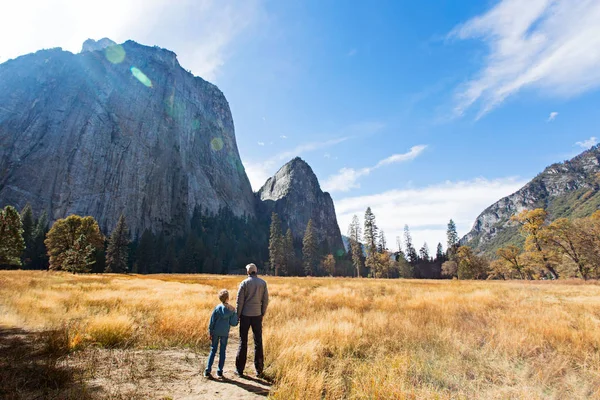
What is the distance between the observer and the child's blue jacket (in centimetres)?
587

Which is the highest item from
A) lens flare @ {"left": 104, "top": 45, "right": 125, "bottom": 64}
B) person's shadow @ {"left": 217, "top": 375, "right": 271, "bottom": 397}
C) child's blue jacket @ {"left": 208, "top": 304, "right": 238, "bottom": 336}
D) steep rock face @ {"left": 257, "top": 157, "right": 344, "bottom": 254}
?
lens flare @ {"left": 104, "top": 45, "right": 125, "bottom": 64}

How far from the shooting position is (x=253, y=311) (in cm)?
599

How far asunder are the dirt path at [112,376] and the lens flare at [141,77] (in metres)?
145

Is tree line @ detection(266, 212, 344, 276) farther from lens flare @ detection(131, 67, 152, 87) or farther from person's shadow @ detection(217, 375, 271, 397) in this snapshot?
lens flare @ detection(131, 67, 152, 87)

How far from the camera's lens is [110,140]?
347 feet

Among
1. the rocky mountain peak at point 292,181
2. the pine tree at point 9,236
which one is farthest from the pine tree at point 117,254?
the rocky mountain peak at point 292,181

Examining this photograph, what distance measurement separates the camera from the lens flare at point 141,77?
12469 cm

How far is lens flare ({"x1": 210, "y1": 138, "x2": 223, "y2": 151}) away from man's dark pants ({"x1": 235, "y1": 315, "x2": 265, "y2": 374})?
147 metres

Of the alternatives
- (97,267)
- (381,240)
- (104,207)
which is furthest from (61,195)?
(381,240)

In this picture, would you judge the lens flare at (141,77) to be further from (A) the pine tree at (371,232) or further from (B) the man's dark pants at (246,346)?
(B) the man's dark pants at (246,346)

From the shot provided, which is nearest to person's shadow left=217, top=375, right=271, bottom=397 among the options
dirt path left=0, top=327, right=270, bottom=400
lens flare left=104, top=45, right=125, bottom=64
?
dirt path left=0, top=327, right=270, bottom=400

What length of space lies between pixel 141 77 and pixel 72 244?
107267 millimetres

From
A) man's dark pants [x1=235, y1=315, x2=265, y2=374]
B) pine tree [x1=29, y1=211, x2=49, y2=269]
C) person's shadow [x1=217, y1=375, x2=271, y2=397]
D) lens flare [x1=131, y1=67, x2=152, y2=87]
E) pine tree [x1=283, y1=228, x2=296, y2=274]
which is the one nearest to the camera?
person's shadow [x1=217, y1=375, x2=271, y2=397]

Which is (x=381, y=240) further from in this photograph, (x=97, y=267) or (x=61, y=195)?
(x=61, y=195)
